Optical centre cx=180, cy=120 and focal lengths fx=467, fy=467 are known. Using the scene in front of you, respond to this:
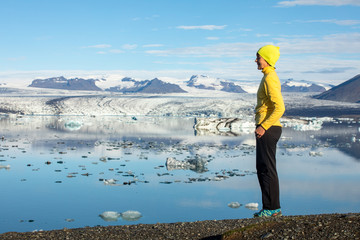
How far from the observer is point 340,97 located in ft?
273

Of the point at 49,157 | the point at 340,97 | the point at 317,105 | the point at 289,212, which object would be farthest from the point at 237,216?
the point at 340,97

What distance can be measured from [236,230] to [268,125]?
1235mm

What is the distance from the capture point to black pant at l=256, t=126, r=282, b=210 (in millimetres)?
4340

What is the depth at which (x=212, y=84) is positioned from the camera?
619 feet

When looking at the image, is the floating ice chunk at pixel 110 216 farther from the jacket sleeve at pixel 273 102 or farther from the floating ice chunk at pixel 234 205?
the jacket sleeve at pixel 273 102

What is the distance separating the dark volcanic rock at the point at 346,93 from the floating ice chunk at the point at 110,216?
7710 cm

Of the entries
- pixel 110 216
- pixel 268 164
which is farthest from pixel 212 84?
pixel 268 164

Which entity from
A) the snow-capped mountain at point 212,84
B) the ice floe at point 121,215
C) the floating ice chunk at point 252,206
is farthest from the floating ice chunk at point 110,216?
the snow-capped mountain at point 212,84

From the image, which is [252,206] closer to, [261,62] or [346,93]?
[261,62]

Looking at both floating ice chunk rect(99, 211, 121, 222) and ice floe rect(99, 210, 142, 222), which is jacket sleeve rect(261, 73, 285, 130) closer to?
ice floe rect(99, 210, 142, 222)

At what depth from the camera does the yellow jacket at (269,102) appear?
4.28m

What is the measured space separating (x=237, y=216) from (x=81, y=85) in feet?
611

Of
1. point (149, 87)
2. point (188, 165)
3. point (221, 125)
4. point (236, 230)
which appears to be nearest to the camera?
point (236, 230)

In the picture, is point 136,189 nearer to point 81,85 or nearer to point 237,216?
point 237,216
